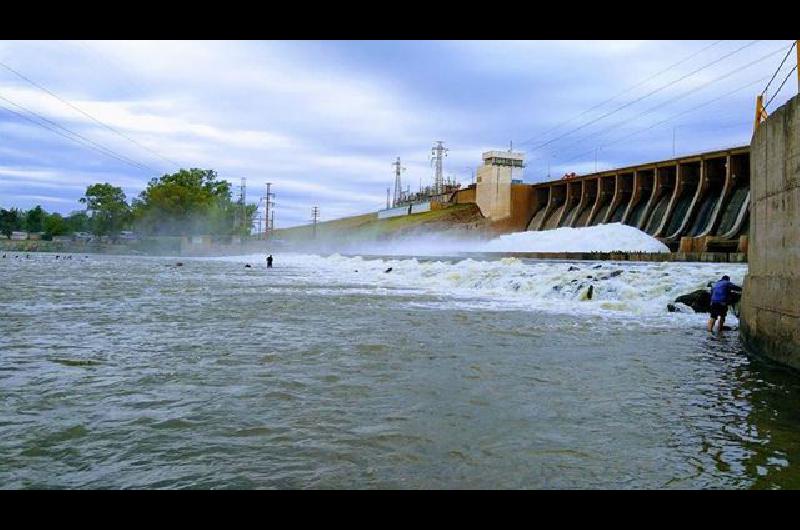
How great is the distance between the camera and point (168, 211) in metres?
113

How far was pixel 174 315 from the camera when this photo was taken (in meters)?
13.8

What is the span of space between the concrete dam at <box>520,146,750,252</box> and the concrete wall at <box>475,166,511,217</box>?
10.7m

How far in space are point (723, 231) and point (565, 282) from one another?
2222 centimetres

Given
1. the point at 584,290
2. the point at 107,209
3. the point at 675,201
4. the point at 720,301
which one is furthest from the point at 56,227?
the point at 720,301

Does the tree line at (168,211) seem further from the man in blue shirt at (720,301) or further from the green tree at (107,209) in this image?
the man in blue shirt at (720,301)

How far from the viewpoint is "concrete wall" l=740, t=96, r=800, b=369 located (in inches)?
315

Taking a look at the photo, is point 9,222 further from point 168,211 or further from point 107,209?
point 168,211

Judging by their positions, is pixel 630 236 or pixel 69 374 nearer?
pixel 69 374

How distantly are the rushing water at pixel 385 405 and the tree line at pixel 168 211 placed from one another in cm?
10397

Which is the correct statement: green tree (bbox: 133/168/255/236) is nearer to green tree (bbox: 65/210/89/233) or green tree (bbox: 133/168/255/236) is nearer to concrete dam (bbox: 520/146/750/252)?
green tree (bbox: 65/210/89/233)

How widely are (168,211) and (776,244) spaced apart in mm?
114793

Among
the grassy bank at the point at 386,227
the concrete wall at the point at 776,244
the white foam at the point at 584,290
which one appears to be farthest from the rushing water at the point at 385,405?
the grassy bank at the point at 386,227
